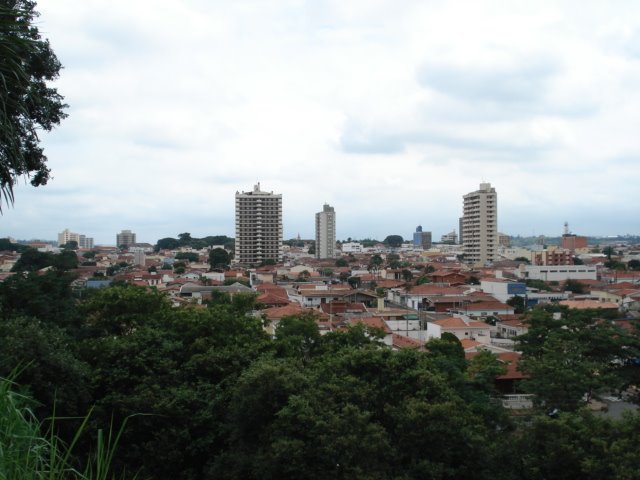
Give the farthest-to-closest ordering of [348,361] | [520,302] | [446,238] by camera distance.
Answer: [446,238], [520,302], [348,361]

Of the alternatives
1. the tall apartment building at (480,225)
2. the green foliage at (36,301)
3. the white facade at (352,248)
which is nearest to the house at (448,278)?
the tall apartment building at (480,225)

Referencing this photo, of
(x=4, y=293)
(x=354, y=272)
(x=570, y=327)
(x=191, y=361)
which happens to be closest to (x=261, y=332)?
(x=191, y=361)

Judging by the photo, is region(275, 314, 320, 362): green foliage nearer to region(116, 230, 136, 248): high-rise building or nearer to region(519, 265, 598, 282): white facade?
region(519, 265, 598, 282): white facade

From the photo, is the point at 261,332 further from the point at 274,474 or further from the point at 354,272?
the point at 354,272

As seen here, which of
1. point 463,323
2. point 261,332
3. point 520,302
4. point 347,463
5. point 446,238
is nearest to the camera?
point 347,463

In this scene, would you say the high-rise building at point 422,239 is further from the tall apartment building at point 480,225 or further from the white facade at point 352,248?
the tall apartment building at point 480,225

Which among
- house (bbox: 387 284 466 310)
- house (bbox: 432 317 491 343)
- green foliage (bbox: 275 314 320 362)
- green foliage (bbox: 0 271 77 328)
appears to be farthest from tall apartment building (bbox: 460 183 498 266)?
green foliage (bbox: 0 271 77 328)
